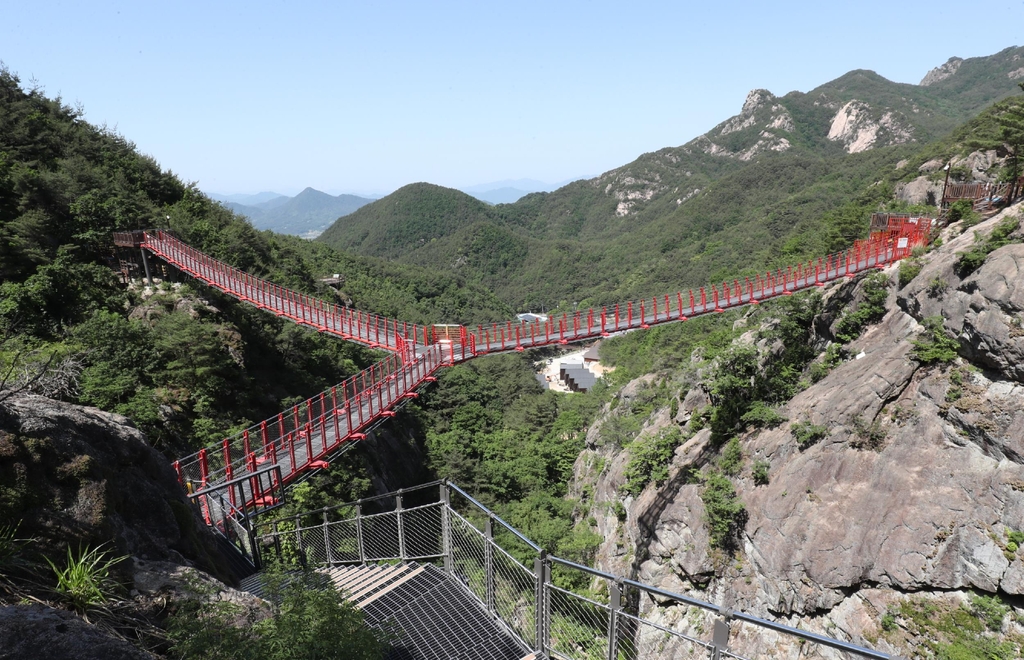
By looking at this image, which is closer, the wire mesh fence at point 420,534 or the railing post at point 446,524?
the railing post at point 446,524

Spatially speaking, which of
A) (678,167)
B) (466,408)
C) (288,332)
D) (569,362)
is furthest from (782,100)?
(288,332)

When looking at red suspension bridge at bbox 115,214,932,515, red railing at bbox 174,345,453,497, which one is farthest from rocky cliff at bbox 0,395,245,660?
red railing at bbox 174,345,453,497

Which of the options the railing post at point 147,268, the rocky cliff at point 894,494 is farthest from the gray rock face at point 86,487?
the railing post at point 147,268

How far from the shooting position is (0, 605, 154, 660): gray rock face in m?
3.05

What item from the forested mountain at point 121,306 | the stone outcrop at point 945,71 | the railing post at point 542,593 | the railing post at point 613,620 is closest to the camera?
the railing post at point 613,620

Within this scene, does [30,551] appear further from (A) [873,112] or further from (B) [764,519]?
(A) [873,112]

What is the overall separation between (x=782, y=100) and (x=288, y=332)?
205 m

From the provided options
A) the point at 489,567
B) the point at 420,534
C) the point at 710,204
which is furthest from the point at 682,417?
the point at 710,204

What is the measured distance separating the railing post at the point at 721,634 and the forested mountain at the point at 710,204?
111 feet

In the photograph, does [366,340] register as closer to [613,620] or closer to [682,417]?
[682,417]

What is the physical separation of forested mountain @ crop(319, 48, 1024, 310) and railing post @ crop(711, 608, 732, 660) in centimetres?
3396

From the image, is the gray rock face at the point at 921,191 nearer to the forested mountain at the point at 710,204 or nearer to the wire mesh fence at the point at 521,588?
the forested mountain at the point at 710,204

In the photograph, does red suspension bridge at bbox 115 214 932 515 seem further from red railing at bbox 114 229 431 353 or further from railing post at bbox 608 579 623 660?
railing post at bbox 608 579 623 660

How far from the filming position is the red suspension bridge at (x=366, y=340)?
12531 millimetres
